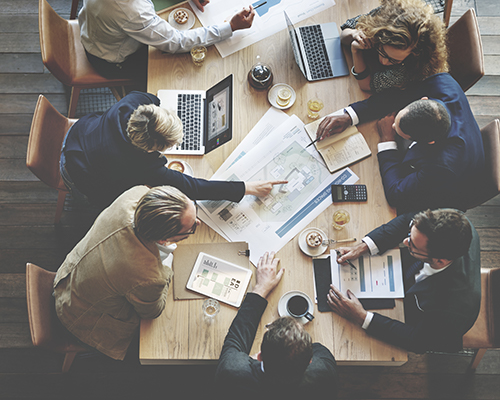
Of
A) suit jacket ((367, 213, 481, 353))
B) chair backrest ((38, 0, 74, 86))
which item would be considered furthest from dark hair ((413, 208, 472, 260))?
chair backrest ((38, 0, 74, 86))

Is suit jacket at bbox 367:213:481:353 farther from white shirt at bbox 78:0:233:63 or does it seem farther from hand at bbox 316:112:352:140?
white shirt at bbox 78:0:233:63

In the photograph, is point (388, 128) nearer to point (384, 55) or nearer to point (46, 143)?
point (384, 55)

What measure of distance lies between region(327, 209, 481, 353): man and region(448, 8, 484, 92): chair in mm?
860

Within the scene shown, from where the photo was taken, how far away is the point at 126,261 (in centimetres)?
158

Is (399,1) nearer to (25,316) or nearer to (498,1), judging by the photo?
(498,1)

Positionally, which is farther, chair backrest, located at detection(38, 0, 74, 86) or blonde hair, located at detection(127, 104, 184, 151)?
chair backrest, located at detection(38, 0, 74, 86)

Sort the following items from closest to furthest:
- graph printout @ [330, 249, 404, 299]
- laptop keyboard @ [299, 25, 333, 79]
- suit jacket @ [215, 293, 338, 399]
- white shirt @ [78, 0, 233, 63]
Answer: suit jacket @ [215, 293, 338, 399] < graph printout @ [330, 249, 404, 299] < white shirt @ [78, 0, 233, 63] < laptop keyboard @ [299, 25, 333, 79]

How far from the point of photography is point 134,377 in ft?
8.10

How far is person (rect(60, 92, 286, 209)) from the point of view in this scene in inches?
69.3

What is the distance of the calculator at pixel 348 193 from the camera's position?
6.33 ft

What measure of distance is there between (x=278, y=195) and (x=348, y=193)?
331 millimetres

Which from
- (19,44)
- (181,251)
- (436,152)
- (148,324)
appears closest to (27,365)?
(148,324)

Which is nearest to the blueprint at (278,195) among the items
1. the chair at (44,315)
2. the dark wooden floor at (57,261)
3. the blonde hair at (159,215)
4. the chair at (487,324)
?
the blonde hair at (159,215)

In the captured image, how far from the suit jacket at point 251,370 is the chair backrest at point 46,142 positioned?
4.10ft
